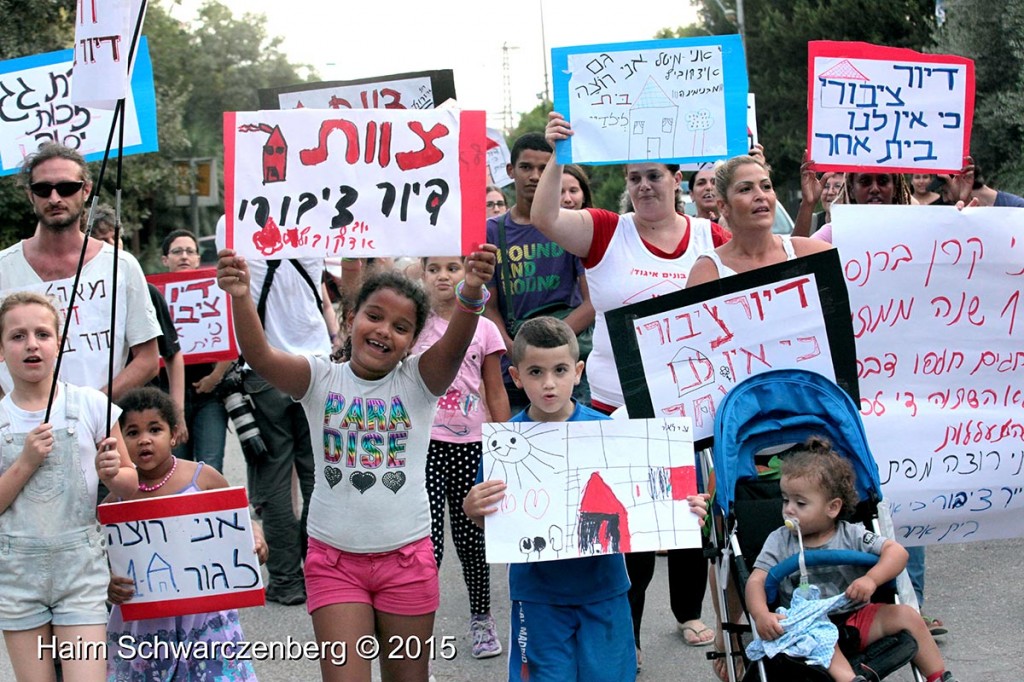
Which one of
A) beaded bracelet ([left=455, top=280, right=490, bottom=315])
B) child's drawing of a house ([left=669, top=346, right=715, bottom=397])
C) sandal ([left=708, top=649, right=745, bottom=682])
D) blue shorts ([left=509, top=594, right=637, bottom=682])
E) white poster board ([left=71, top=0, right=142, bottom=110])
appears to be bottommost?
sandal ([left=708, top=649, right=745, bottom=682])

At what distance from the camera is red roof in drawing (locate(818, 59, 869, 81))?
19.5 feet

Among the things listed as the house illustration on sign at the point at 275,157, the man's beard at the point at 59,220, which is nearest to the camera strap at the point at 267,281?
the man's beard at the point at 59,220

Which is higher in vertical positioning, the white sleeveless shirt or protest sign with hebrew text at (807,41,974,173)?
protest sign with hebrew text at (807,41,974,173)

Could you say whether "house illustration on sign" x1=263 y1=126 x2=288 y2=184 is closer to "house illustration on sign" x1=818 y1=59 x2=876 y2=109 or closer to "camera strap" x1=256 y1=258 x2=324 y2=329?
"camera strap" x1=256 y1=258 x2=324 y2=329

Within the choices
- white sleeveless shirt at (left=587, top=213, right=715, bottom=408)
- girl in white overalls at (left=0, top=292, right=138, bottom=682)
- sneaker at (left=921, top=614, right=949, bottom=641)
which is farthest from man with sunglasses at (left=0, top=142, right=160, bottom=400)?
sneaker at (left=921, top=614, right=949, bottom=641)

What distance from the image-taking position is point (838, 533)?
4.19 meters

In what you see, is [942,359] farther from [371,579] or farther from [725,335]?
[371,579]

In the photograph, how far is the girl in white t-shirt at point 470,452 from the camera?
19.1ft

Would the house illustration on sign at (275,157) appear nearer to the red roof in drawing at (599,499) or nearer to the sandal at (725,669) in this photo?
the red roof in drawing at (599,499)

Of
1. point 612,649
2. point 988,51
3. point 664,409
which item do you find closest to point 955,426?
point 664,409

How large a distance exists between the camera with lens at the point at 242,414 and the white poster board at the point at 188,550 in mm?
2350

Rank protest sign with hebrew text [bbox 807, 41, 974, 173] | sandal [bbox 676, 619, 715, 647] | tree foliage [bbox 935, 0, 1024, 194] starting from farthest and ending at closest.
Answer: tree foliage [bbox 935, 0, 1024, 194] → protest sign with hebrew text [bbox 807, 41, 974, 173] → sandal [bbox 676, 619, 715, 647]

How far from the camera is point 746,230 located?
4.95 metres

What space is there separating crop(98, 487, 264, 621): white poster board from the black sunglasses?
1.37m
